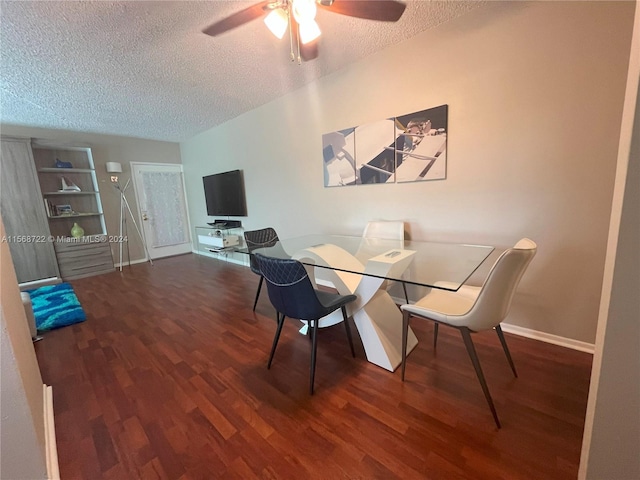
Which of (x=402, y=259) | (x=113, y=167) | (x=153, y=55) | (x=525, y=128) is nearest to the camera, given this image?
(x=402, y=259)

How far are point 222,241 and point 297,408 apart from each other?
11.6ft

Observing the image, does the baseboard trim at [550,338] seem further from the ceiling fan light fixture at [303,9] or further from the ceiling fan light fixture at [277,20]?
the ceiling fan light fixture at [277,20]

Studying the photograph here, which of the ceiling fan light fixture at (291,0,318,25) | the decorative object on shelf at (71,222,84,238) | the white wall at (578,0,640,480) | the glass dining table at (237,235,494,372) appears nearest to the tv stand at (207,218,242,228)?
the decorative object on shelf at (71,222,84,238)

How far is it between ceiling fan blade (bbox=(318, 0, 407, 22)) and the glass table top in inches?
57.4

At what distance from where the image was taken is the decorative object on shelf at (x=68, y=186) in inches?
169

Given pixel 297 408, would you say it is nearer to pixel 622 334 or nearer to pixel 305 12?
pixel 622 334

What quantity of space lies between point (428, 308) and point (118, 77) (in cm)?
350

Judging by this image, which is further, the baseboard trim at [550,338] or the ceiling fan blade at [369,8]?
the baseboard trim at [550,338]

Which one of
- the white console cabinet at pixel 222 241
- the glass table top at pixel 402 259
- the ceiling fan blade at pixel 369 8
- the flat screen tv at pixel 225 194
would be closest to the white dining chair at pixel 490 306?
the glass table top at pixel 402 259

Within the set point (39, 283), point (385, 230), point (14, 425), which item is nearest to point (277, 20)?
point (385, 230)

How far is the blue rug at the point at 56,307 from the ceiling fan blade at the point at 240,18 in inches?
119

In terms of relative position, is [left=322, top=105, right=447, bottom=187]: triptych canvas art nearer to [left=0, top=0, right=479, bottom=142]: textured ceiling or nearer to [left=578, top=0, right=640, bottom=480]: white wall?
[left=0, top=0, right=479, bottom=142]: textured ceiling

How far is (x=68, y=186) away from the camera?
4355mm

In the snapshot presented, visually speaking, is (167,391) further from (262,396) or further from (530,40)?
(530,40)
